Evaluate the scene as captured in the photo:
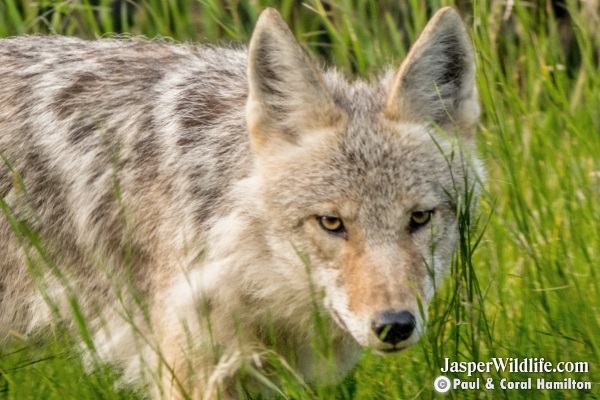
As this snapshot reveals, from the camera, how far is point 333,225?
3.76 meters

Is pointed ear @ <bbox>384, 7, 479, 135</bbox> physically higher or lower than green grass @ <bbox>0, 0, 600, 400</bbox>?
higher

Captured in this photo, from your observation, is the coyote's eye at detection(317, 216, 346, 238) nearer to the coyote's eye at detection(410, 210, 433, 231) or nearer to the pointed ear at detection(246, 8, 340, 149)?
the coyote's eye at detection(410, 210, 433, 231)

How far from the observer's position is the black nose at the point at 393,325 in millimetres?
3447

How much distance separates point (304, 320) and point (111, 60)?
162cm

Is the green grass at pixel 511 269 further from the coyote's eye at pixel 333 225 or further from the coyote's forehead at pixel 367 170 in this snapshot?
the coyote's eye at pixel 333 225

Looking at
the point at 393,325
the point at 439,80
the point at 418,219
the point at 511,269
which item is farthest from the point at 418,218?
the point at 511,269

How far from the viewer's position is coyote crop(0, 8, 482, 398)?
12.1 feet

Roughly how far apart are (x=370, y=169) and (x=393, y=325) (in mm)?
691

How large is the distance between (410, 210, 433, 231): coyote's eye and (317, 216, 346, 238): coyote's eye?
27 cm

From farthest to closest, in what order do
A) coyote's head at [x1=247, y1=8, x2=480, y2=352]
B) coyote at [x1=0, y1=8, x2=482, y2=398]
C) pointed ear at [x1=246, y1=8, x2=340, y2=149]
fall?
pointed ear at [x1=246, y1=8, x2=340, y2=149]
coyote at [x1=0, y1=8, x2=482, y2=398]
coyote's head at [x1=247, y1=8, x2=480, y2=352]

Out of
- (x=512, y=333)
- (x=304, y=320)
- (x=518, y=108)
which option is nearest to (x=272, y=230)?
(x=304, y=320)

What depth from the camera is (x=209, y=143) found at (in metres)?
4.20

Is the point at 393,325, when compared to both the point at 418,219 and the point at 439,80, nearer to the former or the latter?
the point at 418,219

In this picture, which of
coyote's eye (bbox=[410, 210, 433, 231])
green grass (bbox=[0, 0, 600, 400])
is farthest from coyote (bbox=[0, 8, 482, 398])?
green grass (bbox=[0, 0, 600, 400])
